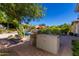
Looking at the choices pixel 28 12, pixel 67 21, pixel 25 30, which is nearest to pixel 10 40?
pixel 25 30

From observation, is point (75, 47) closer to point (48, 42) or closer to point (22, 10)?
point (48, 42)

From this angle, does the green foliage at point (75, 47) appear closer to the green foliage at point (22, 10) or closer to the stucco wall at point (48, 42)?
the stucco wall at point (48, 42)

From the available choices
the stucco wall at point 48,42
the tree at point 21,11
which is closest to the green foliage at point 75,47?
the stucco wall at point 48,42

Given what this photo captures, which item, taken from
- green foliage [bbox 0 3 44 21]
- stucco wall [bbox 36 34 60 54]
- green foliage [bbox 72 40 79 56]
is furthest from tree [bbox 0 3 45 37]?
green foliage [bbox 72 40 79 56]

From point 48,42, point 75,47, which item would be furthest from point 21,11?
A: point 75,47

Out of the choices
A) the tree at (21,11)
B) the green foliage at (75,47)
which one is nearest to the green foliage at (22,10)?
the tree at (21,11)

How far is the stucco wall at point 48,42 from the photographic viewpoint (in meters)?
5.89

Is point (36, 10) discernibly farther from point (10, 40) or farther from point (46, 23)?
point (10, 40)

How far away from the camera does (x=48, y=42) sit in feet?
19.5

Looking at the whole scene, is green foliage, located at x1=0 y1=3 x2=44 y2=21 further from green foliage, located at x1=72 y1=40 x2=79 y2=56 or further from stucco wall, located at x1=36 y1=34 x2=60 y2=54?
green foliage, located at x1=72 y1=40 x2=79 y2=56

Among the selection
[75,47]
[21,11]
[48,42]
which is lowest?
[75,47]

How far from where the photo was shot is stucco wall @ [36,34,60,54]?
5891mm

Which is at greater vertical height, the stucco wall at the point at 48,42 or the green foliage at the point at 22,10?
the green foliage at the point at 22,10

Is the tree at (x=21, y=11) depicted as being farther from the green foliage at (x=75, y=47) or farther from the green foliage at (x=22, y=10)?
the green foliage at (x=75, y=47)
